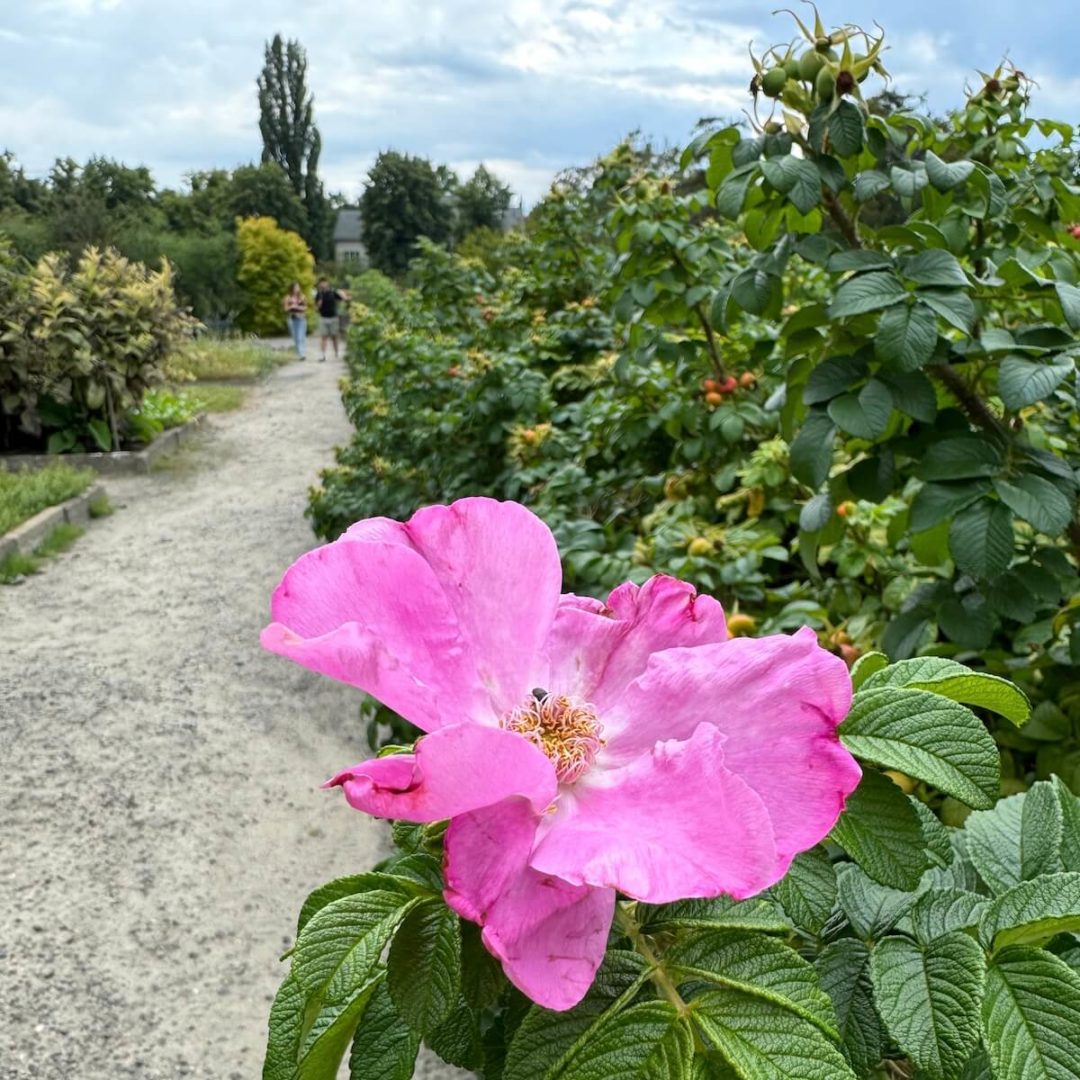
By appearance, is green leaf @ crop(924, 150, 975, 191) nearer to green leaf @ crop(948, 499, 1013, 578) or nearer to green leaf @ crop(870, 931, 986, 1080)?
green leaf @ crop(948, 499, 1013, 578)

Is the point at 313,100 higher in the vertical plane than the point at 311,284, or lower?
higher

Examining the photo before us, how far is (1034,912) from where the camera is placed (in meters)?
0.52

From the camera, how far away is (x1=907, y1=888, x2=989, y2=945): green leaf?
21.6 inches

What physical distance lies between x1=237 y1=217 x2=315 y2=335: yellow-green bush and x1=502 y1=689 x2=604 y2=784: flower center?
25.2m

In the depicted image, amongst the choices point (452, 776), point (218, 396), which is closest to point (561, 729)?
point (452, 776)

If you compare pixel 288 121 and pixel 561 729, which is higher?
pixel 288 121

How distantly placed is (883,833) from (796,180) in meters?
1.28

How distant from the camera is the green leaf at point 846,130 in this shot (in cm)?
154

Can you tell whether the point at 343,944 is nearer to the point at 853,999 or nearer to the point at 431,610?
the point at 431,610

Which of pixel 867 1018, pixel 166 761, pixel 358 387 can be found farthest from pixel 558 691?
pixel 358 387

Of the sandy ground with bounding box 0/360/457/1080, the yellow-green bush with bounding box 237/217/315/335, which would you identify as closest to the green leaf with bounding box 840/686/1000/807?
the sandy ground with bounding box 0/360/457/1080

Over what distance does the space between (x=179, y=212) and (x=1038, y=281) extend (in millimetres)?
32168

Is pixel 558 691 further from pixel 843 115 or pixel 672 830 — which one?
pixel 843 115

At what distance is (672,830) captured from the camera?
1.37 ft
